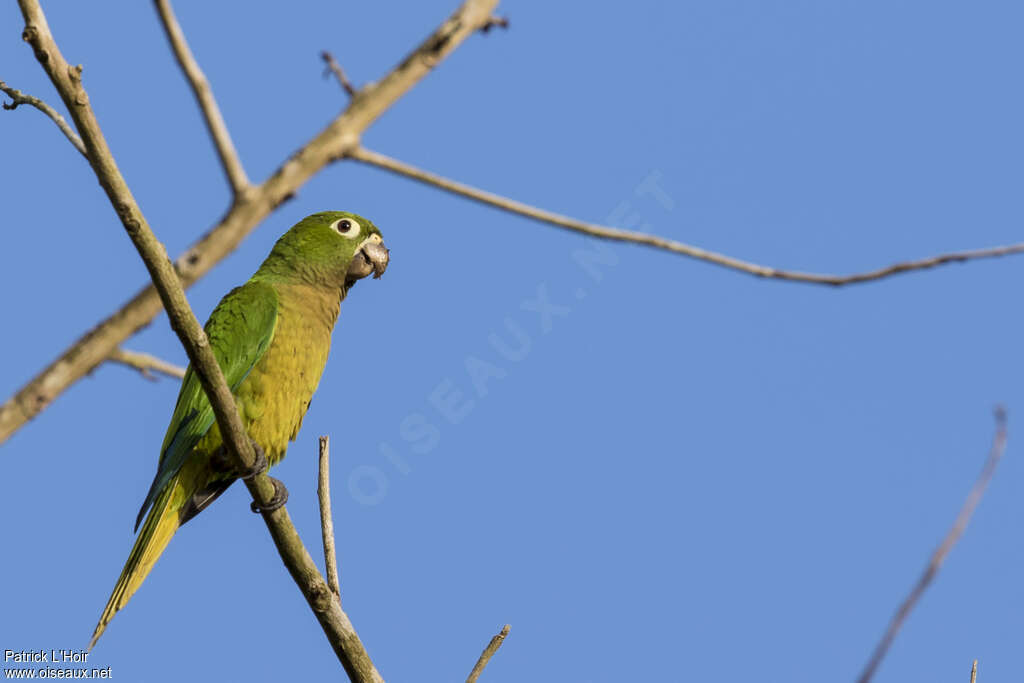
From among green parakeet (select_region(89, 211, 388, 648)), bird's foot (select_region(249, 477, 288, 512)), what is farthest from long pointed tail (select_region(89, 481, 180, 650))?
bird's foot (select_region(249, 477, 288, 512))

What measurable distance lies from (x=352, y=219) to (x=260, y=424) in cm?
169

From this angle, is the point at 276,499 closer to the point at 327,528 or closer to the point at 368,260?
the point at 327,528

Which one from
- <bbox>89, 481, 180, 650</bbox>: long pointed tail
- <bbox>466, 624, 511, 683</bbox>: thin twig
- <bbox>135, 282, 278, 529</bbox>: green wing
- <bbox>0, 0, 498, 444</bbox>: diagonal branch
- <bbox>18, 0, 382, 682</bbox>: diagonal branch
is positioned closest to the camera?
<bbox>0, 0, 498, 444</bbox>: diagonal branch

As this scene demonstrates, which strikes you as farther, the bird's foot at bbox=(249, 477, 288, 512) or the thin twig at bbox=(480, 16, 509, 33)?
the bird's foot at bbox=(249, 477, 288, 512)

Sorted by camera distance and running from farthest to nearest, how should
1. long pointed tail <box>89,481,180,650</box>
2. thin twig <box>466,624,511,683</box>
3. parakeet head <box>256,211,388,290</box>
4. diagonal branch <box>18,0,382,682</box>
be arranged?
parakeet head <box>256,211,388,290</box> → long pointed tail <box>89,481,180,650</box> → thin twig <box>466,624,511,683</box> → diagonal branch <box>18,0,382,682</box>

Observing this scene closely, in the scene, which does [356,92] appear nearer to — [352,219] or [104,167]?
[104,167]

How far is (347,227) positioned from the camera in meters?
6.98

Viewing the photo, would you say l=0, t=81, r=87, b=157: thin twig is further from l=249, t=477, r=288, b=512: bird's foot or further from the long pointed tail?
the long pointed tail

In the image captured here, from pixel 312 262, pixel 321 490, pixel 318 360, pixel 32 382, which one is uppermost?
pixel 312 262

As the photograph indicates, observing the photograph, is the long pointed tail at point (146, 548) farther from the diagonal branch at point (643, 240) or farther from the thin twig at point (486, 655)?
Result: the diagonal branch at point (643, 240)

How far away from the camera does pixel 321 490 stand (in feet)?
16.3

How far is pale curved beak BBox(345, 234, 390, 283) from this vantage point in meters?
6.92

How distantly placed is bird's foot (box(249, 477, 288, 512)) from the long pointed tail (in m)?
1.09

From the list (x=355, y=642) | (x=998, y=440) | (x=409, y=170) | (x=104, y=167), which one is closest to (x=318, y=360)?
(x=355, y=642)
